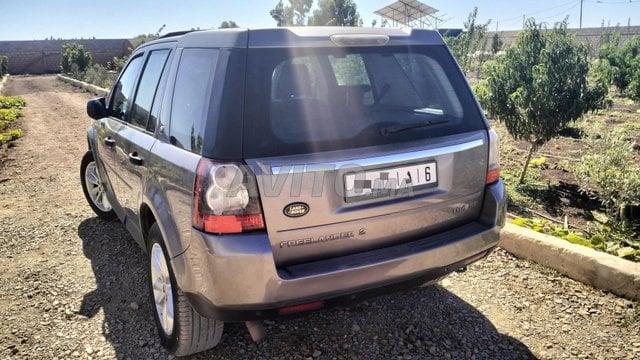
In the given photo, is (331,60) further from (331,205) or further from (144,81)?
(144,81)

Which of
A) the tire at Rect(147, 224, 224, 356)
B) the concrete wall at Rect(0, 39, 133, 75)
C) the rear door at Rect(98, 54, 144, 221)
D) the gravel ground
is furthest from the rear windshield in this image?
the concrete wall at Rect(0, 39, 133, 75)

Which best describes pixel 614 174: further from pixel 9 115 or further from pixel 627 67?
pixel 627 67

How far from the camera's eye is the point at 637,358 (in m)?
2.43

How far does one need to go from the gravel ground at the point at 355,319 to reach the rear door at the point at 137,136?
23.4 inches

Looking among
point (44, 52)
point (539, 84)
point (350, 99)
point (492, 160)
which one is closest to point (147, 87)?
point (350, 99)

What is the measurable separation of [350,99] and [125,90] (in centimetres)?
215

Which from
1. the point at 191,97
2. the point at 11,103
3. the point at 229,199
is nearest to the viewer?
the point at 229,199

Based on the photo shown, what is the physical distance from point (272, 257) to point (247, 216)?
0.66 ft

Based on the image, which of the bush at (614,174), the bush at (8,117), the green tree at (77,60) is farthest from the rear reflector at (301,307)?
the green tree at (77,60)

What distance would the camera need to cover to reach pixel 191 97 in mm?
2242

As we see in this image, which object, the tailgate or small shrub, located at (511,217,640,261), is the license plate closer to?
the tailgate

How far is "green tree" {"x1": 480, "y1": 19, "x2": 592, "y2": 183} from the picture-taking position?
19.4ft

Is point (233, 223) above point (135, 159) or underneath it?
underneath

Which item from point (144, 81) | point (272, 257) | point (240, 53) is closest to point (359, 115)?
point (240, 53)
